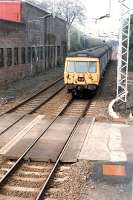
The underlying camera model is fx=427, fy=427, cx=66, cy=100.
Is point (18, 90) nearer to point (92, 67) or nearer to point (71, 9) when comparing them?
point (92, 67)

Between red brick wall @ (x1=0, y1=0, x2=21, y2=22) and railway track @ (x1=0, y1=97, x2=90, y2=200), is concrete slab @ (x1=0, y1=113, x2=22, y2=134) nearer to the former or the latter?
railway track @ (x1=0, y1=97, x2=90, y2=200)

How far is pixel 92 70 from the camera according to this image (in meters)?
24.6

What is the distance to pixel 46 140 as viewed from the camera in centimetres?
1520

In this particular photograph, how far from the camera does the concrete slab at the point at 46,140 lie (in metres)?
13.2

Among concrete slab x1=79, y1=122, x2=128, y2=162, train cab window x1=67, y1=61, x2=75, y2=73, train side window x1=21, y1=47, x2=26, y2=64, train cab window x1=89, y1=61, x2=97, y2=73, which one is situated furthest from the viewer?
train side window x1=21, y1=47, x2=26, y2=64

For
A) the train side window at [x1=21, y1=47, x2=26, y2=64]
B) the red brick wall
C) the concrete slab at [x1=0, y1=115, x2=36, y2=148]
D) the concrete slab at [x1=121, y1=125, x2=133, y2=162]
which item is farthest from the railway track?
the red brick wall

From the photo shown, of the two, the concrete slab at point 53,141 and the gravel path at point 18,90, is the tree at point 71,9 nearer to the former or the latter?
the gravel path at point 18,90

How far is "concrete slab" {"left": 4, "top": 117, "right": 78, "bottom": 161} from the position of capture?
1324 cm

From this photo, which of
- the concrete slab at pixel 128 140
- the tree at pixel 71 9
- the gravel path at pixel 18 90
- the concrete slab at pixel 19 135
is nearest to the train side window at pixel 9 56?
the gravel path at pixel 18 90

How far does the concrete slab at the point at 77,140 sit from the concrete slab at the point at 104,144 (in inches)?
6.6

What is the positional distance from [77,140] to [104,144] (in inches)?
40.2

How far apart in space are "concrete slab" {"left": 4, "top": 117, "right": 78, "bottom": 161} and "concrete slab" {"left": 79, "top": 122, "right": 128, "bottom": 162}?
2.93ft

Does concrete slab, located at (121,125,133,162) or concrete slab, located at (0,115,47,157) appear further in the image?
concrete slab, located at (0,115,47,157)

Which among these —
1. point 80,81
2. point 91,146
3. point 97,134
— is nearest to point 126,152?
point 91,146
